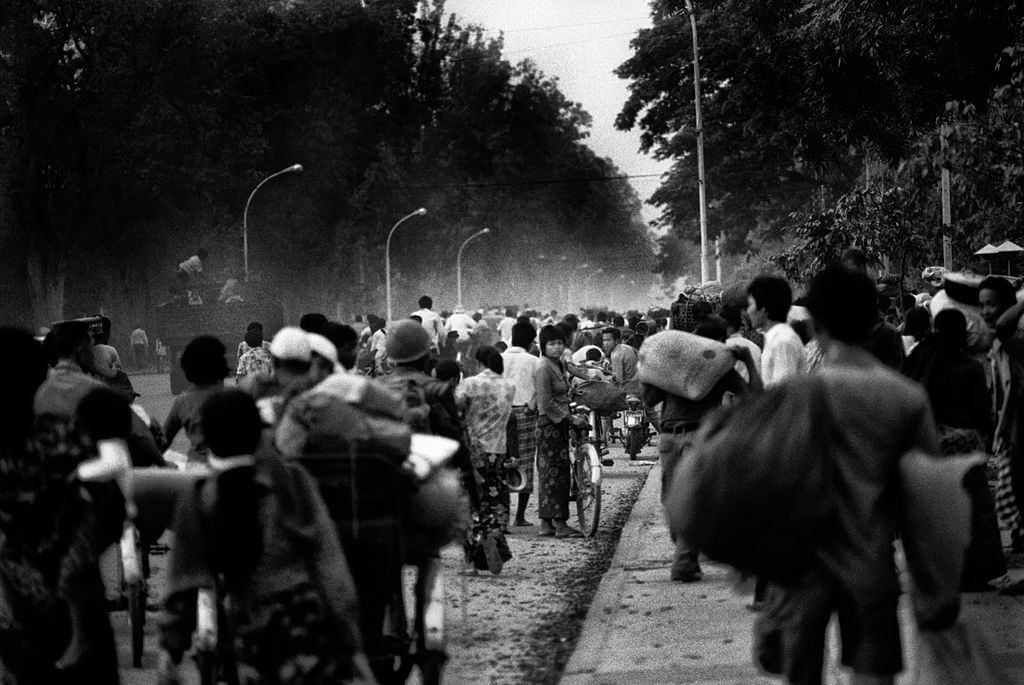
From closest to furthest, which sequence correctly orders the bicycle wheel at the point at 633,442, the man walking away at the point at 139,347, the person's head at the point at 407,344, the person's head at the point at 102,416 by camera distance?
the person's head at the point at 102,416 → the person's head at the point at 407,344 → the bicycle wheel at the point at 633,442 → the man walking away at the point at 139,347

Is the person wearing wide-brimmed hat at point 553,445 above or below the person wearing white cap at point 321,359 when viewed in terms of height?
below

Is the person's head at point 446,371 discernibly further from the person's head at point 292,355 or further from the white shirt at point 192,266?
the white shirt at point 192,266

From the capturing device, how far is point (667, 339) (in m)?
10.3

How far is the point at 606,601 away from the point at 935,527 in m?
5.53

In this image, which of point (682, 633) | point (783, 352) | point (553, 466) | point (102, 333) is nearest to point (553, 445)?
point (553, 466)

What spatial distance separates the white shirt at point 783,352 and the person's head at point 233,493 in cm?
Answer: 475

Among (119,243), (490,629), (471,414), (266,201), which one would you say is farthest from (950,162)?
(266,201)

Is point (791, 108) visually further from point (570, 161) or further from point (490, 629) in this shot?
point (570, 161)

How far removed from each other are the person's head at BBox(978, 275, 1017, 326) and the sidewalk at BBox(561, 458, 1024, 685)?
95.7 inches

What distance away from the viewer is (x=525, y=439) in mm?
14391

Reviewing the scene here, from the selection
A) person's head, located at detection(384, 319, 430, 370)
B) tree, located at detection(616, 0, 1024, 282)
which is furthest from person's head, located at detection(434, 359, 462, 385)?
tree, located at detection(616, 0, 1024, 282)

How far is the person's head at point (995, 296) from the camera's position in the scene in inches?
450

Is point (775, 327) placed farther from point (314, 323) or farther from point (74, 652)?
point (74, 652)

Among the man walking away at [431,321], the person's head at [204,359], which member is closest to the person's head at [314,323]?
the person's head at [204,359]
